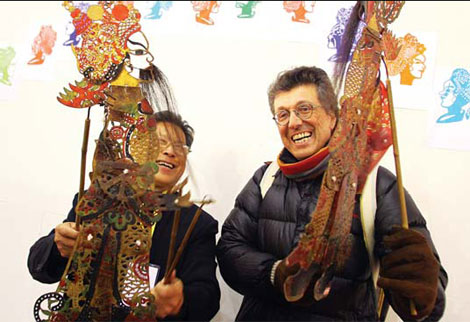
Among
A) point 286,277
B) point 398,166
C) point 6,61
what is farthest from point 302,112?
point 6,61

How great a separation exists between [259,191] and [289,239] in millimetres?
181

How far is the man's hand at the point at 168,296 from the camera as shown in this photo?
3.34ft

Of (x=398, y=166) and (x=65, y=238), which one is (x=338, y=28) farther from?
(x=65, y=238)

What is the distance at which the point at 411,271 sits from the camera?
947 mm

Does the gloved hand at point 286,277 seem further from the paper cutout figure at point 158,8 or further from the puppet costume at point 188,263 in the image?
the paper cutout figure at point 158,8

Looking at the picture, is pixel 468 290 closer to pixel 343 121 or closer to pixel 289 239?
pixel 289 239

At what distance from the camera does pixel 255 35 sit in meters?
1.63

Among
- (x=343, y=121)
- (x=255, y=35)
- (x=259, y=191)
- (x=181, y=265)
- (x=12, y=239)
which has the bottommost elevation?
(x=12, y=239)

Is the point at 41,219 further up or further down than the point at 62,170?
further down

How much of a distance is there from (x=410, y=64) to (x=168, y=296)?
1.04 m

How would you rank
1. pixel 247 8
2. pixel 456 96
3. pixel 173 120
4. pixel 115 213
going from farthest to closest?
pixel 247 8 → pixel 456 96 → pixel 173 120 → pixel 115 213

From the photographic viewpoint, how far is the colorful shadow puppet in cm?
104

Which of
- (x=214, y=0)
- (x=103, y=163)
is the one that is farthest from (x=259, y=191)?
(x=214, y=0)

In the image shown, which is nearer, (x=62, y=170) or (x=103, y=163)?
(x=103, y=163)
